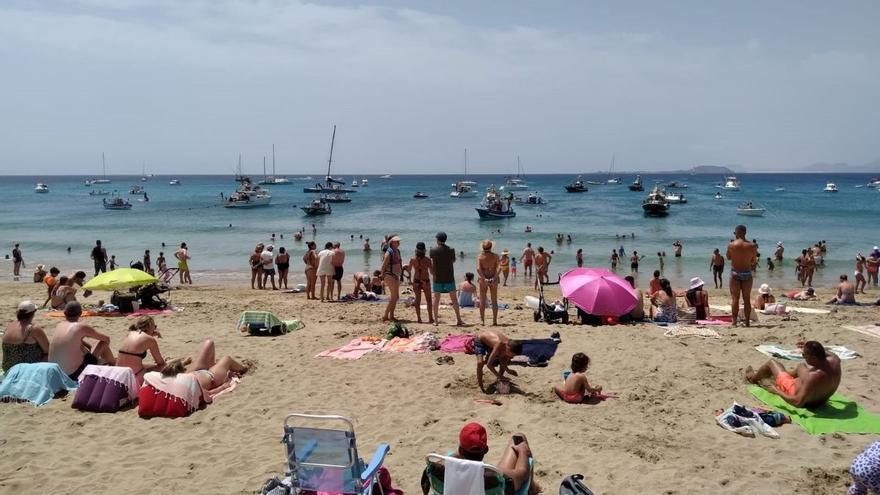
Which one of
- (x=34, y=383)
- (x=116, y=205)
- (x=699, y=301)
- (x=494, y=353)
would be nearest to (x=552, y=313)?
(x=699, y=301)

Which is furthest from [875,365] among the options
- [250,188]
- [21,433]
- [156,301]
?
[250,188]

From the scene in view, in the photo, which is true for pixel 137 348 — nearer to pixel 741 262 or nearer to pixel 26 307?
pixel 26 307

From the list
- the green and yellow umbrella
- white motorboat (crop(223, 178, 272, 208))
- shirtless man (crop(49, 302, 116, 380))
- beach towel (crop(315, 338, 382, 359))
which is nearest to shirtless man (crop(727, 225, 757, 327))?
beach towel (crop(315, 338, 382, 359))

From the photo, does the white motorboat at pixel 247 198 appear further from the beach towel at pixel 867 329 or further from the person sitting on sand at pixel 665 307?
the beach towel at pixel 867 329

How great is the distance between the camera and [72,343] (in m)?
6.60

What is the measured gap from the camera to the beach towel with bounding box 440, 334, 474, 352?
839 centimetres

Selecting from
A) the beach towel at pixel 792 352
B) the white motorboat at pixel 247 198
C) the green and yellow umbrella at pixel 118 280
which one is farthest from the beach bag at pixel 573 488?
the white motorboat at pixel 247 198

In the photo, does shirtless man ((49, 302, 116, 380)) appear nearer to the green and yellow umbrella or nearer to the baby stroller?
→ the green and yellow umbrella

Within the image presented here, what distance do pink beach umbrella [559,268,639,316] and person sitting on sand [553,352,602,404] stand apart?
316 cm

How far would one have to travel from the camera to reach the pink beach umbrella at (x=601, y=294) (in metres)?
9.76

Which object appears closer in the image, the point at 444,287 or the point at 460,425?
the point at 460,425

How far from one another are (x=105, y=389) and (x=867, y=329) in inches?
414

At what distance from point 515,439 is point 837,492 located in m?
2.58

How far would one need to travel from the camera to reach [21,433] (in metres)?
5.62
